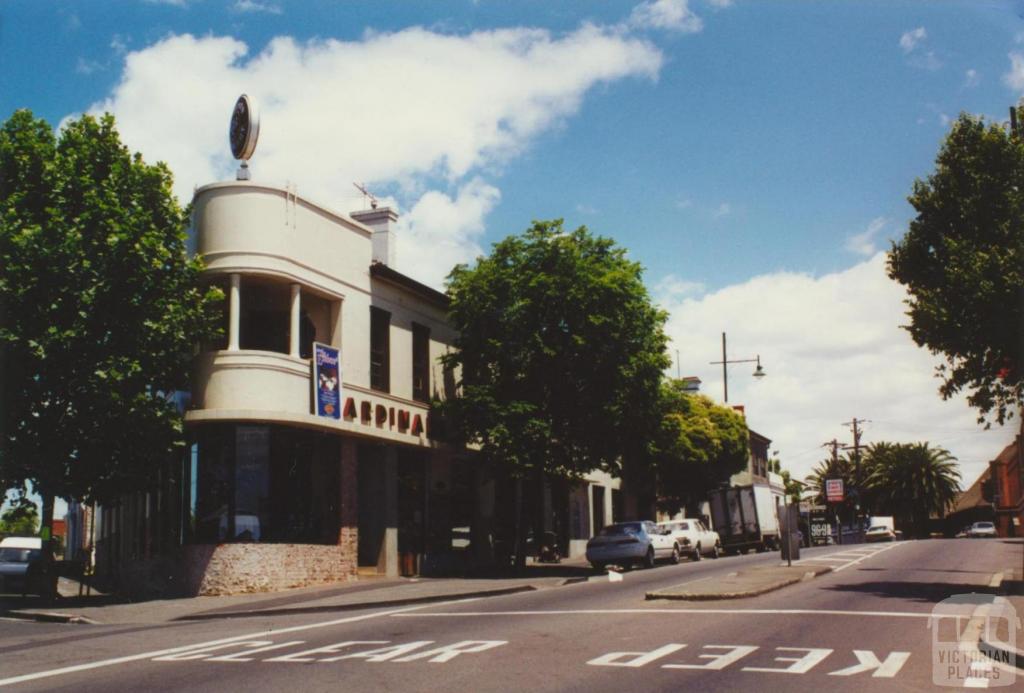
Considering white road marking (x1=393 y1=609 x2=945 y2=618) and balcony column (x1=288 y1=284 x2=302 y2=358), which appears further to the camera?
balcony column (x1=288 y1=284 x2=302 y2=358)

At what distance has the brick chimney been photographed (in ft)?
102

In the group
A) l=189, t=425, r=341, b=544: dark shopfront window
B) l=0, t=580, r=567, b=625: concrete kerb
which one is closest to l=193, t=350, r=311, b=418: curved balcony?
l=189, t=425, r=341, b=544: dark shopfront window

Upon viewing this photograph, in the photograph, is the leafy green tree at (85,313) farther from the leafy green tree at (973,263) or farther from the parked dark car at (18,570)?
the leafy green tree at (973,263)

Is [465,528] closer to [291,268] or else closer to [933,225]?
[291,268]

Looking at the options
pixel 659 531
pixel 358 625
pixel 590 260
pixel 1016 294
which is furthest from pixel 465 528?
pixel 1016 294

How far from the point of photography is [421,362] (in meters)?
30.3

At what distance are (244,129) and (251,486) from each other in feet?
31.0

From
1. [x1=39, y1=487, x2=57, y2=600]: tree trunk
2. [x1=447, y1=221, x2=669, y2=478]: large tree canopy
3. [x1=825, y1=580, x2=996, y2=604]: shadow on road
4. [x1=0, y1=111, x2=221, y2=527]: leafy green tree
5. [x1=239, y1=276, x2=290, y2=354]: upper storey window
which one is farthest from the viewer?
[x1=447, y1=221, x2=669, y2=478]: large tree canopy

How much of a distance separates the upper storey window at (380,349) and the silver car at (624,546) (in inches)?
326

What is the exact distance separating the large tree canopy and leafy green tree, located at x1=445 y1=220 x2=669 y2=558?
29 millimetres

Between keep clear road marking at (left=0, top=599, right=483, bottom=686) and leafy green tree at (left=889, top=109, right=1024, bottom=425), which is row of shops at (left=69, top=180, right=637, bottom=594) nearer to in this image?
keep clear road marking at (left=0, top=599, right=483, bottom=686)

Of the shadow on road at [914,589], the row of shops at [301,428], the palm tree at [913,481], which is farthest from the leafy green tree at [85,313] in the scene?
the palm tree at [913,481]

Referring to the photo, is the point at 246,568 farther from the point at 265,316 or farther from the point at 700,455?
the point at 700,455

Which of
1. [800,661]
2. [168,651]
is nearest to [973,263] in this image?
[800,661]
